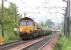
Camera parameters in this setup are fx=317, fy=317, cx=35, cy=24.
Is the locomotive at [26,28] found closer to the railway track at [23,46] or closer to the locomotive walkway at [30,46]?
the locomotive walkway at [30,46]

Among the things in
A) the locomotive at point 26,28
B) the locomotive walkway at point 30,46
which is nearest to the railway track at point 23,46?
the locomotive walkway at point 30,46

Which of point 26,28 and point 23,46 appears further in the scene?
point 26,28

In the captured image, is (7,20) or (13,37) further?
(7,20)

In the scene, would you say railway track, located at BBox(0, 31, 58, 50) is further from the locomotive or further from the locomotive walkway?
the locomotive

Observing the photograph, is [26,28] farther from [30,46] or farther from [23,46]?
[23,46]

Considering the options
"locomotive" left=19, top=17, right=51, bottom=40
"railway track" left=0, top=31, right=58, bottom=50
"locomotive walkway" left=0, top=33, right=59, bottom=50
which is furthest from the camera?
"locomotive" left=19, top=17, right=51, bottom=40

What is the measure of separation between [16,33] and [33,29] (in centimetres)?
Result: 923

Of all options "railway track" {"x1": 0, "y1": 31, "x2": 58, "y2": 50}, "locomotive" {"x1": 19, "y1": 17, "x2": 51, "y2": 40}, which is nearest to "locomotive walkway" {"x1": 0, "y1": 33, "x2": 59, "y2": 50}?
"railway track" {"x1": 0, "y1": 31, "x2": 58, "y2": 50}

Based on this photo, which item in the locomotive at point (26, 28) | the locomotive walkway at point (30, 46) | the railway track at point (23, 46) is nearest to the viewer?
the locomotive walkway at point (30, 46)

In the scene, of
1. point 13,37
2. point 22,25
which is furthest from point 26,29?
point 13,37

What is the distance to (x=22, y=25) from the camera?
47.7 meters

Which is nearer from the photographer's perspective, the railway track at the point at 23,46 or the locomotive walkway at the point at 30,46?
the locomotive walkway at the point at 30,46

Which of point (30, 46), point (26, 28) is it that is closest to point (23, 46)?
point (30, 46)

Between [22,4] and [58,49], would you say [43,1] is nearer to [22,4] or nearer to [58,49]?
[22,4]
